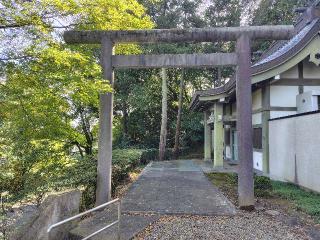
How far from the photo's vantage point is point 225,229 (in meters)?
5.43

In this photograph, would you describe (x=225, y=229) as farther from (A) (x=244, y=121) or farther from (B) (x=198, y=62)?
(B) (x=198, y=62)

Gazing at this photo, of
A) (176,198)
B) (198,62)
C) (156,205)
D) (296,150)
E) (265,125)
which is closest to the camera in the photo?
(156,205)

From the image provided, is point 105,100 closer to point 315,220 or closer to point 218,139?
point 315,220

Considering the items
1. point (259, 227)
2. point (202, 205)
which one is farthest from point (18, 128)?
point (259, 227)

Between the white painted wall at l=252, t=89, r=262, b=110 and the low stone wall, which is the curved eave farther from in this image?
the low stone wall

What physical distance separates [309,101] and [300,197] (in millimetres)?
3910

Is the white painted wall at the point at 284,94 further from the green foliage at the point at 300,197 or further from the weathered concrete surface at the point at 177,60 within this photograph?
the weathered concrete surface at the point at 177,60

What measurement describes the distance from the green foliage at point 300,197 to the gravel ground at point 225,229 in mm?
991

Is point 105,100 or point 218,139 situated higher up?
point 105,100

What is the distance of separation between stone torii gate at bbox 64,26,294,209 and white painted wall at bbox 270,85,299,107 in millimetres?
4355

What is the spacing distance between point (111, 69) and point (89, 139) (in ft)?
30.8

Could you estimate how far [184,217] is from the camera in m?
6.21

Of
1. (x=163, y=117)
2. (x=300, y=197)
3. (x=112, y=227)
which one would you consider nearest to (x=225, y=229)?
(x=112, y=227)

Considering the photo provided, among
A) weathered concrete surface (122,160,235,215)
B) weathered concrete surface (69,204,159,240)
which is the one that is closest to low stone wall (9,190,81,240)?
weathered concrete surface (69,204,159,240)
